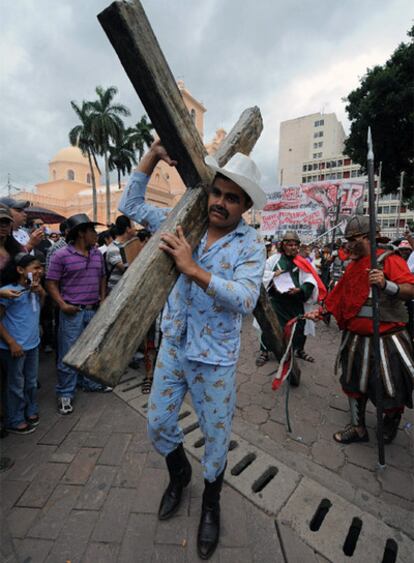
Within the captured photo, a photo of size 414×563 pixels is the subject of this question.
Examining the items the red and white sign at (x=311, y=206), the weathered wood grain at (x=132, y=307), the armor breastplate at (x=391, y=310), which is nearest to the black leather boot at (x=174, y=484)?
the weathered wood grain at (x=132, y=307)

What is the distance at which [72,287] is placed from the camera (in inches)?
125

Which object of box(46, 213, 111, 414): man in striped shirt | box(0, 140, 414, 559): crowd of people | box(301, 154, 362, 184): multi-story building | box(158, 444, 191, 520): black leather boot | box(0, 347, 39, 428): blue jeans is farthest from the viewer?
box(301, 154, 362, 184): multi-story building

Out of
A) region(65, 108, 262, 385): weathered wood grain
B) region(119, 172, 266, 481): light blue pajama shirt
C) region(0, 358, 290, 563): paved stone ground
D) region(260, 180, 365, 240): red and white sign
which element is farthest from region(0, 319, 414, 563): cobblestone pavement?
region(260, 180, 365, 240): red and white sign

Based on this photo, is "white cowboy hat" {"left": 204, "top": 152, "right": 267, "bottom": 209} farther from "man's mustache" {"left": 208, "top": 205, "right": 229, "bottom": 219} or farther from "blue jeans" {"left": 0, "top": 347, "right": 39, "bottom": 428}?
"blue jeans" {"left": 0, "top": 347, "right": 39, "bottom": 428}

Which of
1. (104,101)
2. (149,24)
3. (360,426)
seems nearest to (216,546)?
(360,426)

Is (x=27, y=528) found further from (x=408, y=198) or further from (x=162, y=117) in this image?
(x=408, y=198)

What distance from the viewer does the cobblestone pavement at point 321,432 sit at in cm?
229

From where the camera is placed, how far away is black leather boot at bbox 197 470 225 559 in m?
1.66

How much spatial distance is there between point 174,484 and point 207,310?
1300 mm

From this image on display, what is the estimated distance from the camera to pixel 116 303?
1.21 m

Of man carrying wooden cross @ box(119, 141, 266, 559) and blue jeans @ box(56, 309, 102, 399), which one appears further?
blue jeans @ box(56, 309, 102, 399)

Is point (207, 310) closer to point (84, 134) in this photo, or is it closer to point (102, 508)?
point (102, 508)

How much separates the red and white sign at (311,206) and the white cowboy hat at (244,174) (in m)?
8.52

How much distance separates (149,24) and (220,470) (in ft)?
7.71
